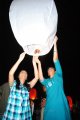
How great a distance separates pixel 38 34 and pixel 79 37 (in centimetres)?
365

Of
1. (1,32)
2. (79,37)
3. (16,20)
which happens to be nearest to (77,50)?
(79,37)

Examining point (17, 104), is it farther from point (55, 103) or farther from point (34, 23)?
point (34, 23)

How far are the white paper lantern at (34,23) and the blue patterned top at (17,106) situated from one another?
28.5 inches

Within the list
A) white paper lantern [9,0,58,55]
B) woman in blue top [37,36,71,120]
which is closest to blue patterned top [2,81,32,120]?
woman in blue top [37,36,71,120]

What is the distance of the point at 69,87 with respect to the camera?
5801 millimetres

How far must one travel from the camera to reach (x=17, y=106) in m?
2.11

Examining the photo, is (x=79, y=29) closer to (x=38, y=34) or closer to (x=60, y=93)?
(x=60, y=93)

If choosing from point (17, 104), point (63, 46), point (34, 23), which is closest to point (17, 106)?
point (17, 104)

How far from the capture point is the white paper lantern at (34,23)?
1.45 meters

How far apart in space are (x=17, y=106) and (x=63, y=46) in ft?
10.4

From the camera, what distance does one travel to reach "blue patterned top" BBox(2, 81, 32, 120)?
2.11m

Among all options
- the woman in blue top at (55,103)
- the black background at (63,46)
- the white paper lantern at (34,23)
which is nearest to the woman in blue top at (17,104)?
the woman in blue top at (55,103)

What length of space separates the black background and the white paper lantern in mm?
2519

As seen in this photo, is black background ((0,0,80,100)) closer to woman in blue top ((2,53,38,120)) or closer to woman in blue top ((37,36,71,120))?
woman in blue top ((37,36,71,120))
